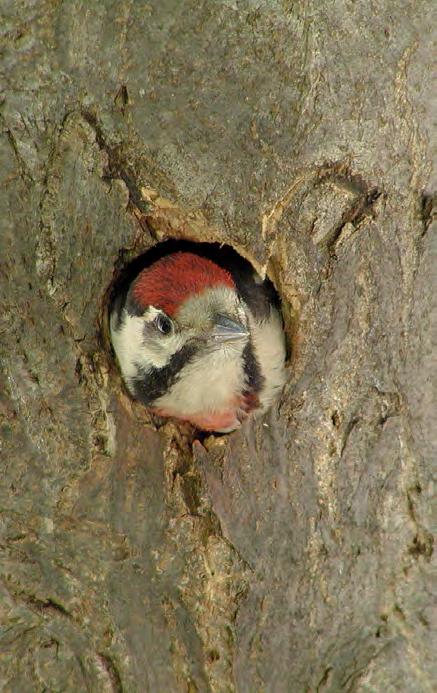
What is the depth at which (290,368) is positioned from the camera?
2311 mm

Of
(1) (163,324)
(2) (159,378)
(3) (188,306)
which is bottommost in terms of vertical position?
(2) (159,378)

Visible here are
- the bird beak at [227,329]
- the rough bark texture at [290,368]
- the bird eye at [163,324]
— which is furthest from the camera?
the bird eye at [163,324]

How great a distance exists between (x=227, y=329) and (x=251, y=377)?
0.70 ft

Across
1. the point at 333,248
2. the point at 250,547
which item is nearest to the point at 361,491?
the point at 250,547

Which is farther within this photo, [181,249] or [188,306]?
[181,249]

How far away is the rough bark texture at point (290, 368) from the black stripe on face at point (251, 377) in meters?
0.19

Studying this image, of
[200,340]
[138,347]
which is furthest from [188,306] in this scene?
[138,347]

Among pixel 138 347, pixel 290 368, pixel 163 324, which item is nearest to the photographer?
pixel 290 368

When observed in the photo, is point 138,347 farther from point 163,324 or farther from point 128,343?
point 163,324

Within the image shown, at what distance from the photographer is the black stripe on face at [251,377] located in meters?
2.47

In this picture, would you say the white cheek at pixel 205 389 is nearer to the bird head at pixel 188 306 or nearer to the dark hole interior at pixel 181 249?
the bird head at pixel 188 306

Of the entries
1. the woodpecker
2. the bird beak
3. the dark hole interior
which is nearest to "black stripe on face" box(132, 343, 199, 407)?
the woodpecker

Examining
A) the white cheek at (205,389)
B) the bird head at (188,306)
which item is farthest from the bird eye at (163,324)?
the white cheek at (205,389)

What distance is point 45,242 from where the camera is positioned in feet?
7.27
